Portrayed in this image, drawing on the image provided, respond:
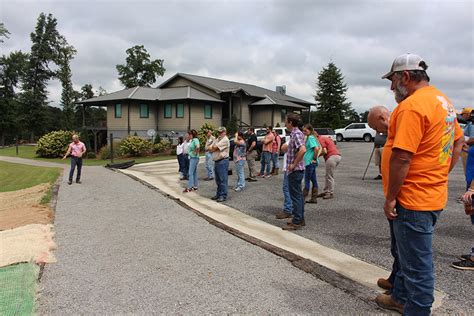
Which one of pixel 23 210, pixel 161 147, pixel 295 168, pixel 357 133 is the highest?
pixel 357 133

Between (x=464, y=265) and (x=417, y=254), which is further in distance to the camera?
(x=464, y=265)

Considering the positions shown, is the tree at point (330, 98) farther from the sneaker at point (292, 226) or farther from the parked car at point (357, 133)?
the sneaker at point (292, 226)

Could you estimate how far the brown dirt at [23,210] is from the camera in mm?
7163

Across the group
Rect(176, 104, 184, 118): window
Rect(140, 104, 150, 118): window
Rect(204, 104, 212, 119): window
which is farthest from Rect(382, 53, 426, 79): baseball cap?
Rect(140, 104, 150, 118): window

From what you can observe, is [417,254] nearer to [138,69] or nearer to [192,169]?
[192,169]

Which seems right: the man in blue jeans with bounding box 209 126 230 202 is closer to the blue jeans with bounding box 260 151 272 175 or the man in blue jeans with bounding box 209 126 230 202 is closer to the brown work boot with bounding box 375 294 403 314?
the blue jeans with bounding box 260 151 272 175

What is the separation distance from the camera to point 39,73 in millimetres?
59562

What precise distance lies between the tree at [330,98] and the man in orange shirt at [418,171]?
52904mm

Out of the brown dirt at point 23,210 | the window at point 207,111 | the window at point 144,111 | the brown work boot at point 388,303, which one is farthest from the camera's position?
the window at point 207,111

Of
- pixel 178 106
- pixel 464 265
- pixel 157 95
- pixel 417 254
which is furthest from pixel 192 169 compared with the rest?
pixel 157 95

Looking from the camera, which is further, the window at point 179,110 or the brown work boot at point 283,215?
the window at point 179,110

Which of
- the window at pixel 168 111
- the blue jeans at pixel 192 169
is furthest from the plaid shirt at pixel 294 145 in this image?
the window at pixel 168 111

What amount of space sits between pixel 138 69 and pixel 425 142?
51.0 m

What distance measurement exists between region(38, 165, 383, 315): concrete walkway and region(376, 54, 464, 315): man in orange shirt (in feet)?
2.74
